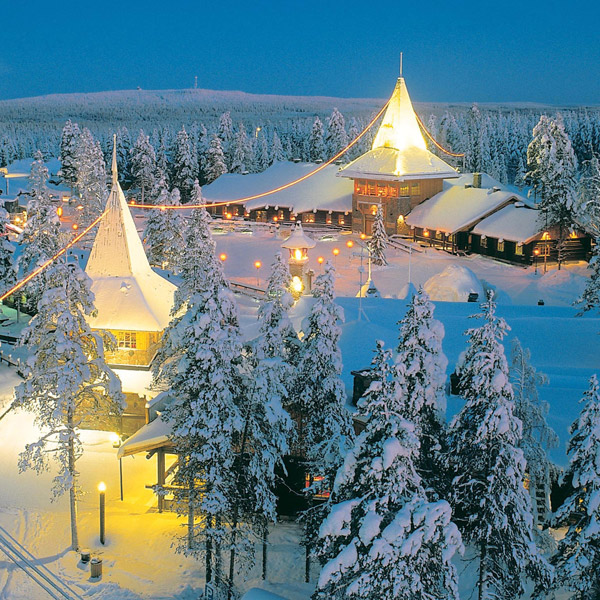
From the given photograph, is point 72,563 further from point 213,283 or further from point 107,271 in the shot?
point 107,271

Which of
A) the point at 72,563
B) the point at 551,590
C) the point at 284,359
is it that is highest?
the point at 284,359

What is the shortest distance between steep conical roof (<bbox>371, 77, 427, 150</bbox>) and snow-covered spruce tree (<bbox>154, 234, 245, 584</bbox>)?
52.0m

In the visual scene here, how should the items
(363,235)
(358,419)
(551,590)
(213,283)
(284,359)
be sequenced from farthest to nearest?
1. (363,235)
2. (358,419)
3. (284,359)
4. (213,283)
5. (551,590)

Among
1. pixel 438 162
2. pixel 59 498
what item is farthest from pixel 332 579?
pixel 438 162

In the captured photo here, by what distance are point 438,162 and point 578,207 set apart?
57.6 feet

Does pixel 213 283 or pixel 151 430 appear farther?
pixel 151 430

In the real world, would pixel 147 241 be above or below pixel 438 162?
below

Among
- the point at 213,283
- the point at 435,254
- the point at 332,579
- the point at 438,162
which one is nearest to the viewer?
the point at 332,579

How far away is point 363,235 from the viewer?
62.5 meters

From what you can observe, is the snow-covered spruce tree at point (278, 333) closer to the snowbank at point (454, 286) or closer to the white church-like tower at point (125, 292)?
the white church-like tower at point (125, 292)

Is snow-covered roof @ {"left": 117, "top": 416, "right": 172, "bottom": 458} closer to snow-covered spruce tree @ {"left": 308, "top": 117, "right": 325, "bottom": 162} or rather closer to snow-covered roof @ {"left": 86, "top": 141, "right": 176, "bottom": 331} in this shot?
snow-covered roof @ {"left": 86, "top": 141, "right": 176, "bottom": 331}

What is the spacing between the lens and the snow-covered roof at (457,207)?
5825 cm

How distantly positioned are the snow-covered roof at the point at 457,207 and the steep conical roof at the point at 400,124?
230 inches

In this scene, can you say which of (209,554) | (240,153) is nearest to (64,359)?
(209,554)
